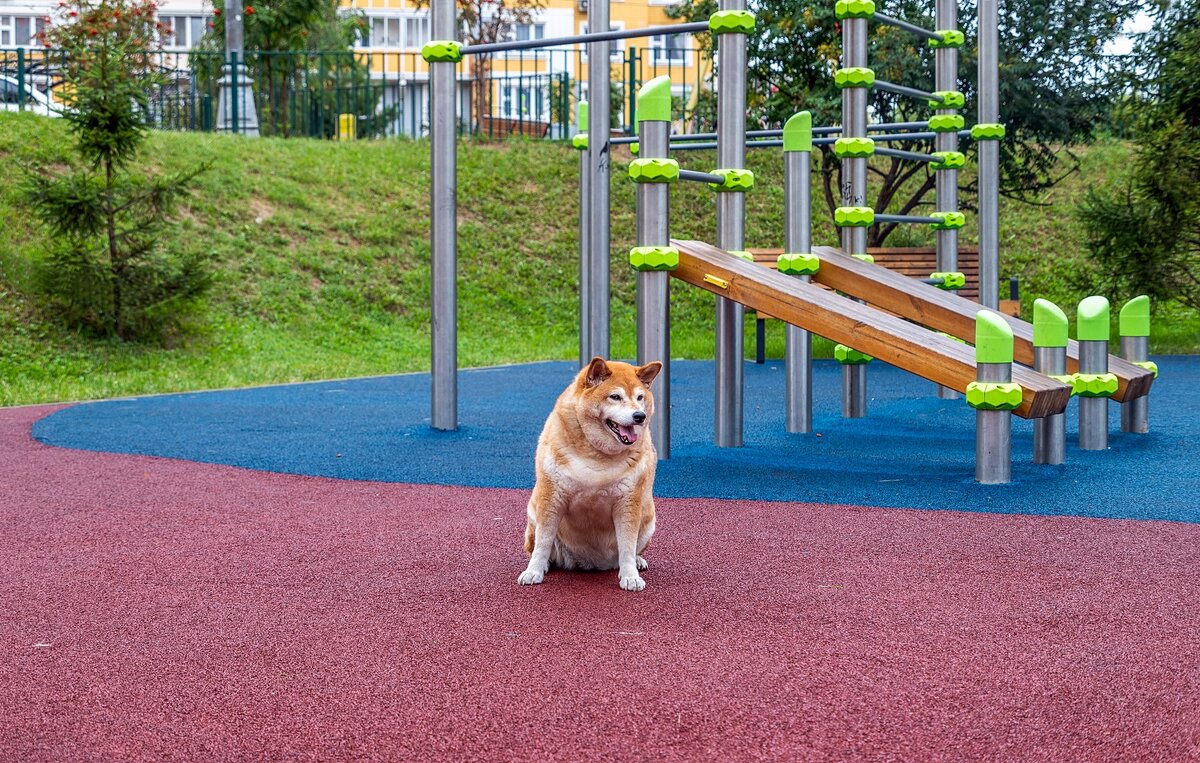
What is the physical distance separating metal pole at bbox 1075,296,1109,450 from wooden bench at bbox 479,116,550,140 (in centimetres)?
1429

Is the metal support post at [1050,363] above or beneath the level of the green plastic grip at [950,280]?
beneath

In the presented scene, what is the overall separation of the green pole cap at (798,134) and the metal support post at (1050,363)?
77.5 inches

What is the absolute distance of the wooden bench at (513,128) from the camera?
2114 centimetres

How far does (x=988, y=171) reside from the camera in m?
10.3

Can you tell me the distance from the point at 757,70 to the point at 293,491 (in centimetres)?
978

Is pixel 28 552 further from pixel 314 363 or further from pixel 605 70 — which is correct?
pixel 314 363

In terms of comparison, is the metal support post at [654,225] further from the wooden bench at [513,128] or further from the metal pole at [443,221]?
the wooden bench at [513,128]

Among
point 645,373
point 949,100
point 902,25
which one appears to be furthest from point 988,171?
point 645,373

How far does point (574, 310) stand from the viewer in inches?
659

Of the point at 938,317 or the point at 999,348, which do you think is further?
the point at 938,317

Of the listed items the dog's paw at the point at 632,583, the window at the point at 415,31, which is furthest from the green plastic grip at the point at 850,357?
the window at the point at 415,31

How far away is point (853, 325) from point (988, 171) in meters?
4.13

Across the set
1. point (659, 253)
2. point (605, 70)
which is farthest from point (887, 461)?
point (605, 70)

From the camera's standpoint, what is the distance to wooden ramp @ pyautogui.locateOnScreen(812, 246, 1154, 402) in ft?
26.0
